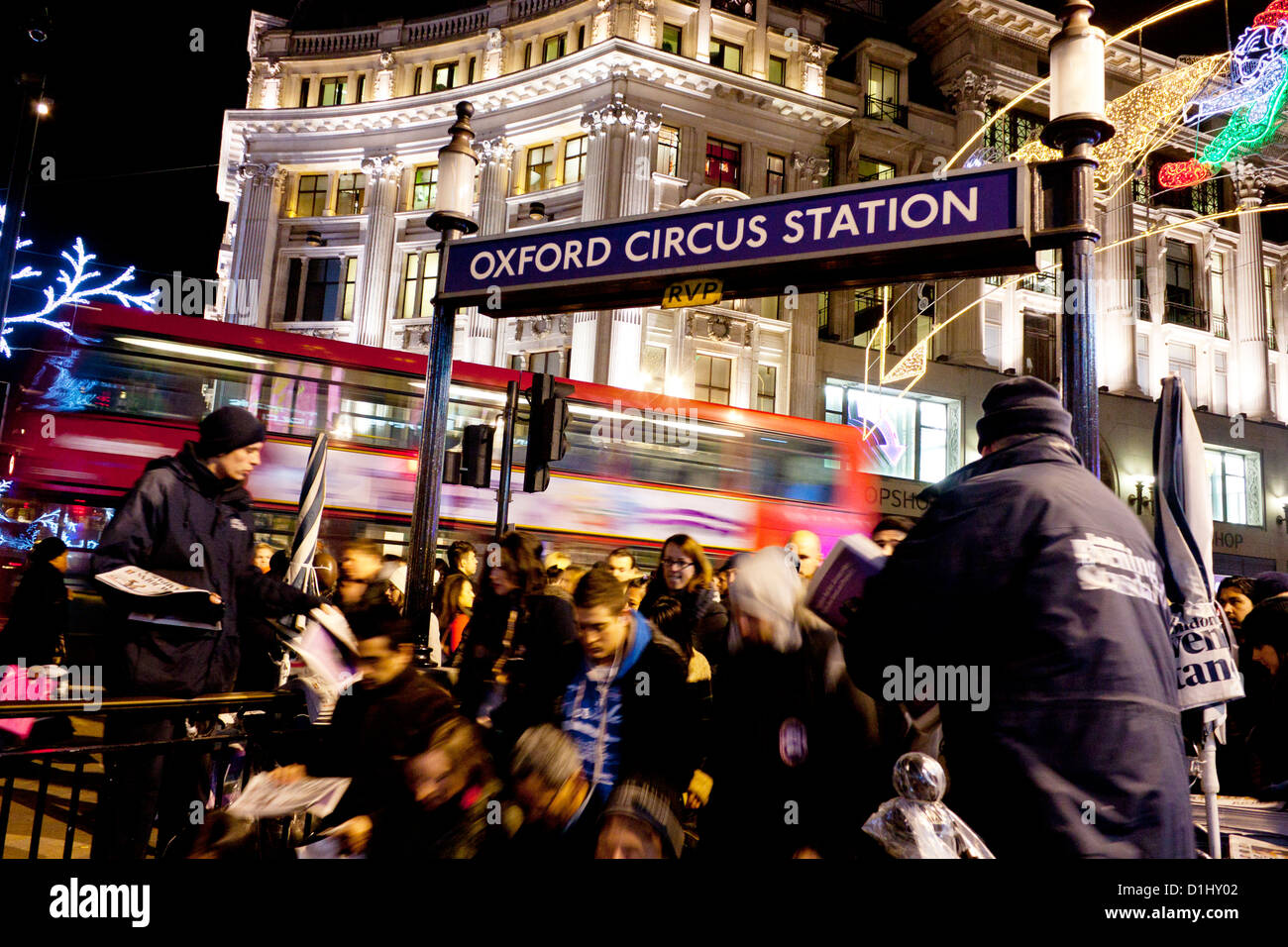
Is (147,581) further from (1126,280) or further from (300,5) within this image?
(300,5)

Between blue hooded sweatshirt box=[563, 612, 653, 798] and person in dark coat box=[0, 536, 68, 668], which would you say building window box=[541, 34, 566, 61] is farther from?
blue hooded sweatshirt box=[563, 612, 653, 798]

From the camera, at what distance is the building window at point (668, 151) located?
25422mm

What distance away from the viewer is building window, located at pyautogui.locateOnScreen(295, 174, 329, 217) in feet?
95.2

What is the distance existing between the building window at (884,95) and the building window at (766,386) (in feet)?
31.1

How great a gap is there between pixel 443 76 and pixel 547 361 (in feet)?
36.6

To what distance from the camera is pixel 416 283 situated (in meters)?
27.3

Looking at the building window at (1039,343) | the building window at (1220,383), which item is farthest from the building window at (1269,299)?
the building window at (1039,343)

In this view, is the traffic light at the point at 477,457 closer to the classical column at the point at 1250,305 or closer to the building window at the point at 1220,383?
Answer: the building window at the point at 1220,383

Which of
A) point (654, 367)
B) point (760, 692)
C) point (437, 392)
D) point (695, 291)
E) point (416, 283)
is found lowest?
point (760, 692)

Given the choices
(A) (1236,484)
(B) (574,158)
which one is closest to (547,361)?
(B) (574,158)

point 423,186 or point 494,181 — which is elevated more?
point 423,186

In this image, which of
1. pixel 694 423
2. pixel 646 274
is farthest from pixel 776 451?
pixel 646 274

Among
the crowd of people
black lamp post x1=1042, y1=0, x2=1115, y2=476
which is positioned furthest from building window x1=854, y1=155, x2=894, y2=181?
the crowd of people

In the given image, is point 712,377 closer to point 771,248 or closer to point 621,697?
point 771,248
